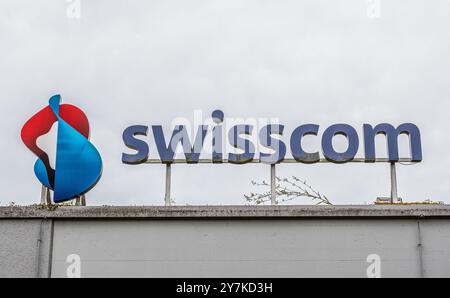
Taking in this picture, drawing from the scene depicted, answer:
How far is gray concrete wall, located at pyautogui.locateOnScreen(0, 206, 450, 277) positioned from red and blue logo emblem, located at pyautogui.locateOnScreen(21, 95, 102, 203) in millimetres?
610

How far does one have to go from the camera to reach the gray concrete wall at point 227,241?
1449 centimetres

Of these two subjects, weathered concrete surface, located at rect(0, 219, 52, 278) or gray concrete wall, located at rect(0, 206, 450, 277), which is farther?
weathered concrete surface, located at rect(0, 219, 52, 278)

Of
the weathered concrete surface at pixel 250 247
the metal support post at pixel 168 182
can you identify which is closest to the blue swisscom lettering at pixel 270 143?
the metal support post at pixel 168 182

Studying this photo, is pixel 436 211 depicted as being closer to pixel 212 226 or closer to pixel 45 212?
pixel 212 226

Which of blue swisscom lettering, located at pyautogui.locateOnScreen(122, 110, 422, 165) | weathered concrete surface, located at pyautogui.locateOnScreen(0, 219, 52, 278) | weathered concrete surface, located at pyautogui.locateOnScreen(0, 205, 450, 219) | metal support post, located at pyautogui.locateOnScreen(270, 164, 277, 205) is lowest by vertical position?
weathered concrete surface, located at pyautogui.locateOnScreen(0, 219, 52, 278)

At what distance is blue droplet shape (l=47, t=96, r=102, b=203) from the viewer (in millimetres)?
15125

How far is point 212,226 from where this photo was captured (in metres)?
14.8

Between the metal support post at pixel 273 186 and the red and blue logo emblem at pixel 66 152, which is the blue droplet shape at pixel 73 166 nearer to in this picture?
the red and blue logo emblem at pixel 66 152

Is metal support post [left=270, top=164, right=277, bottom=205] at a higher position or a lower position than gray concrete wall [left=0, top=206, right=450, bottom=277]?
higher

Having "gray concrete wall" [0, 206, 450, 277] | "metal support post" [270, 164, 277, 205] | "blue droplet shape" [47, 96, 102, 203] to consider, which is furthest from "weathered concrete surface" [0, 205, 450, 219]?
"metal support post" [270, 164, 277, 205]

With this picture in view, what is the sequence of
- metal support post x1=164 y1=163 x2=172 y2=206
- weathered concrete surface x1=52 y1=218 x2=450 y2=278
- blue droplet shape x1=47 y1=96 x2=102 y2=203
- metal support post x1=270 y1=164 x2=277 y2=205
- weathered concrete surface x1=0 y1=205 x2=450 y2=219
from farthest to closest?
metal support post x1=164 y1=163 x2=172 y2=206
metal support post x1=270 y1=164 x2=277 y2=205
blue droplet shape x1=47 y1=96 x2=102 y2=203
weathered concrete surface x1=0 y1=205 x2=450 y2=219
weathered concrete surface x1=52 y1=218 x2=450 y2=278

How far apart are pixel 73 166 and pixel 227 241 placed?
12.8 feet

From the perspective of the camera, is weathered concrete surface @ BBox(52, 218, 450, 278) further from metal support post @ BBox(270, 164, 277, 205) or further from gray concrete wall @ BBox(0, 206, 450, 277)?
metal support post @ BBox(270, 164, 277, 205)

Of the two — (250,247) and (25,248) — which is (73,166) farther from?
(250,247)
